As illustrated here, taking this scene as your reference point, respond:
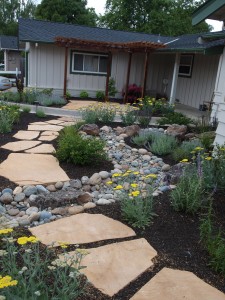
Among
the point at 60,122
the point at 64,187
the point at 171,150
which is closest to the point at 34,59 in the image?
the point at 60,122

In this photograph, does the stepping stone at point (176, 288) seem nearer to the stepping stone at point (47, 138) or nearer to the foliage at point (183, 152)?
the foliage at point (183, 152)

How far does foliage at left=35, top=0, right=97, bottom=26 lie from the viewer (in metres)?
28.4

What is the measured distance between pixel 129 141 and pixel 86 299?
455 centimetres

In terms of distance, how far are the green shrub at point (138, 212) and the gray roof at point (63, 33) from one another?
9.93 metres

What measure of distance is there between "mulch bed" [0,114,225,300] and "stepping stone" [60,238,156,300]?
49mm

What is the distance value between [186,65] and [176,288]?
11.8m

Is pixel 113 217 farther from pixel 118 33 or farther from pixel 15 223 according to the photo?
pixel 118 33

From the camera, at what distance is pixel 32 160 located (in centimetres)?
486

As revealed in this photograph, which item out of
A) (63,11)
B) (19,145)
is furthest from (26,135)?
(63,11)

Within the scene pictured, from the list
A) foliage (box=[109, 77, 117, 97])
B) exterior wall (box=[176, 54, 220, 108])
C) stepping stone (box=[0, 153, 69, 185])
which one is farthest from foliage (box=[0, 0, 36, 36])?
stepping stone (box=[0, 153, 69, 185])

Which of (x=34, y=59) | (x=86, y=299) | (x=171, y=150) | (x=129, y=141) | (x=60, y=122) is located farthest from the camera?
(x=34, y=59)

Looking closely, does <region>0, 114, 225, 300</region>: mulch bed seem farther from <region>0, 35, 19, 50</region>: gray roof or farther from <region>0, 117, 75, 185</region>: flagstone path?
<region>0, 35, 19, 50</region>: gray roof

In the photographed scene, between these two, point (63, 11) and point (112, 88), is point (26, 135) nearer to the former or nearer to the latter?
point (112, 88)

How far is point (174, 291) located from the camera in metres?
2.18
